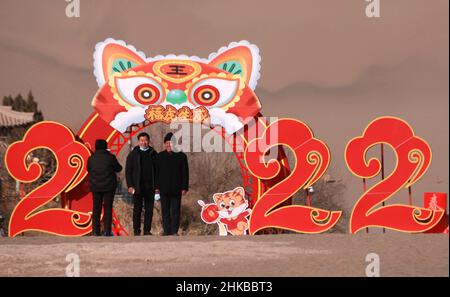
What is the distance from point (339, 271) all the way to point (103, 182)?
431 centimetres

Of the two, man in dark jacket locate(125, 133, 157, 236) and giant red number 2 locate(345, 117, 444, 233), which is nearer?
man in dark jacket locate(125, 133, 157, 236)

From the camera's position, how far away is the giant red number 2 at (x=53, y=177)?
40.5ft

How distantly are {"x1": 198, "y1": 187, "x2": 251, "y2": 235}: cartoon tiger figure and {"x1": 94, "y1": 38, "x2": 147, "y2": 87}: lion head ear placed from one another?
268 centimetres

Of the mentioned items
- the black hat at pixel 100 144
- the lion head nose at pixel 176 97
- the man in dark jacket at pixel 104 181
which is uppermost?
the lion head nose at pixel 176 97

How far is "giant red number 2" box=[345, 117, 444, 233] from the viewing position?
1236cm

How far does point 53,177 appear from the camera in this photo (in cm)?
1246

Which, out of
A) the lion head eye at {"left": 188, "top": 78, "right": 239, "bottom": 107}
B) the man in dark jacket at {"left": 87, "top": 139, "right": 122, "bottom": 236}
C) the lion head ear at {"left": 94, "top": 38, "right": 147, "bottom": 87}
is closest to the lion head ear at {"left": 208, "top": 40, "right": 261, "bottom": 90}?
the lion head eye at {"left": 188, "top": 78, "right": 239, "bottom": 107}

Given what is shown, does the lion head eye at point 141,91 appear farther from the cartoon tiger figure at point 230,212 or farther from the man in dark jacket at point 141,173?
the cartoon tiger figure at point 230,212

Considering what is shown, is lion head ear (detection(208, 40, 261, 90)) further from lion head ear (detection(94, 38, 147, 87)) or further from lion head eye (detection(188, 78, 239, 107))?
lion head ear (detection(94, 38, 147, 87))

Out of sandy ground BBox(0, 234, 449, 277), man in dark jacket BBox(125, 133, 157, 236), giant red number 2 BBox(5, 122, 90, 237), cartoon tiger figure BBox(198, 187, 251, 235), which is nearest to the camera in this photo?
sandy ground BBox(0, 234, 449, 277)

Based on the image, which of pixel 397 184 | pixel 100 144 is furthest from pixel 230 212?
pixel 397 184

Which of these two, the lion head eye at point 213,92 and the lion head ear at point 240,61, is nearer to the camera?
the lion head eye at point 213,92

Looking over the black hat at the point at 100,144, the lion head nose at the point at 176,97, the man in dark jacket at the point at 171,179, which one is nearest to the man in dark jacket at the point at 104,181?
the black hat at the point at 100,144

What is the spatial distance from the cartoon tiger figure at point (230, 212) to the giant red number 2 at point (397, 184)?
70.3 inches
